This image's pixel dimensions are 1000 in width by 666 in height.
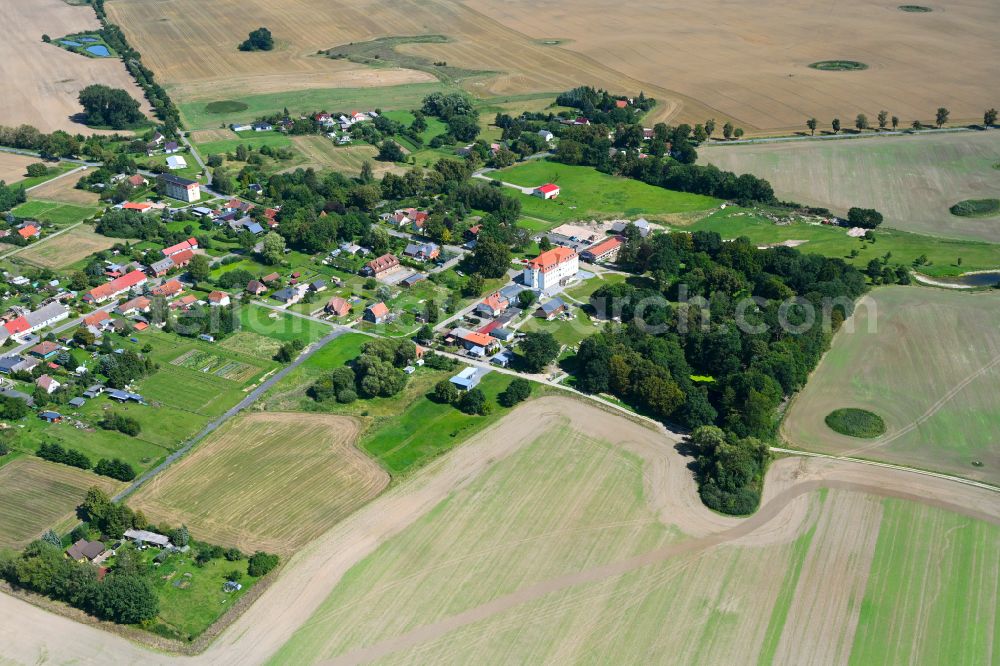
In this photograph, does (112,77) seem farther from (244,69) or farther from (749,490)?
(749,490)

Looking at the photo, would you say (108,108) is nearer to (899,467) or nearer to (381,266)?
(381,266)

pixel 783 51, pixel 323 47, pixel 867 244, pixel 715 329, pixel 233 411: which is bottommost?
pixel 233 411

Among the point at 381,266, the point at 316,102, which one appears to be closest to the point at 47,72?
the point at 316,102

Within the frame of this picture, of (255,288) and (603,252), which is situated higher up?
(255,288)

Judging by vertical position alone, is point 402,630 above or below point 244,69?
below

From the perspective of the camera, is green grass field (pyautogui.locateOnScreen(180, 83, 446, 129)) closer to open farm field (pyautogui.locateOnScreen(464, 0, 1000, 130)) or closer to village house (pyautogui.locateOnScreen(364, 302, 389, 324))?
open farm field (pyautogui.locateOnScreen(464, 0, 1000, 130))

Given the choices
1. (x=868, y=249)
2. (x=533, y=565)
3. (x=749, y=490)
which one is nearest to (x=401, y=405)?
(x=533, y=565)

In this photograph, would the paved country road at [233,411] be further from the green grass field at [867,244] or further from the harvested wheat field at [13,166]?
the harvested wheat field at [13,166]
